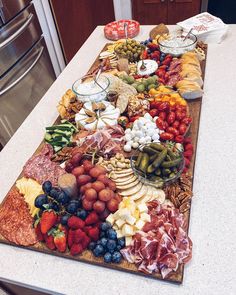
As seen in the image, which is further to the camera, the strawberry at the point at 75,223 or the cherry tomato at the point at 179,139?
the cherry tomato at the point at 179,139

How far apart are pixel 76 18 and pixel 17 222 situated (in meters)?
2.73

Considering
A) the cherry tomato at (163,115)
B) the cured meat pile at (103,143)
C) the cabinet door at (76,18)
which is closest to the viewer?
the cured meat pile at (103,143)

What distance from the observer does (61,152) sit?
3.99 feet

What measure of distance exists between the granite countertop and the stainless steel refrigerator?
0.81 metres

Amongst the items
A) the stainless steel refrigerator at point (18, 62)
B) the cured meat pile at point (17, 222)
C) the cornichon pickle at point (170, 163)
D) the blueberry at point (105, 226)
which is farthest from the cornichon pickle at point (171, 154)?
the stainless steel refrigerator at point (18, 62)

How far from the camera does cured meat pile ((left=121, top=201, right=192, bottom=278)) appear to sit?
0.81 meters

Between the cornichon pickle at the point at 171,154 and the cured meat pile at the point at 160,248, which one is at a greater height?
the cornichon pickle at the point at 171,154

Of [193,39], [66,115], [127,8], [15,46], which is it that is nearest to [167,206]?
[66,115]

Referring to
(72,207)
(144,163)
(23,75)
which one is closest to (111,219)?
(72,207)

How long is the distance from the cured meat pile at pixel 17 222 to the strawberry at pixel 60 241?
99mm

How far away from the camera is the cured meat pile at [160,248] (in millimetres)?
809

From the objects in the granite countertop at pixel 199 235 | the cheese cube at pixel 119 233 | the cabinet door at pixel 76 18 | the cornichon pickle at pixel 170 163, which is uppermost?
the cornichon pickle at pixel 170 163

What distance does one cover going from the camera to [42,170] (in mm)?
1117

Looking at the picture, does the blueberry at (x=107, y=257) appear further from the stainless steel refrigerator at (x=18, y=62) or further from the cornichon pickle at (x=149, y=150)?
the stainless steel refrigerator at (x=18, y=62)
